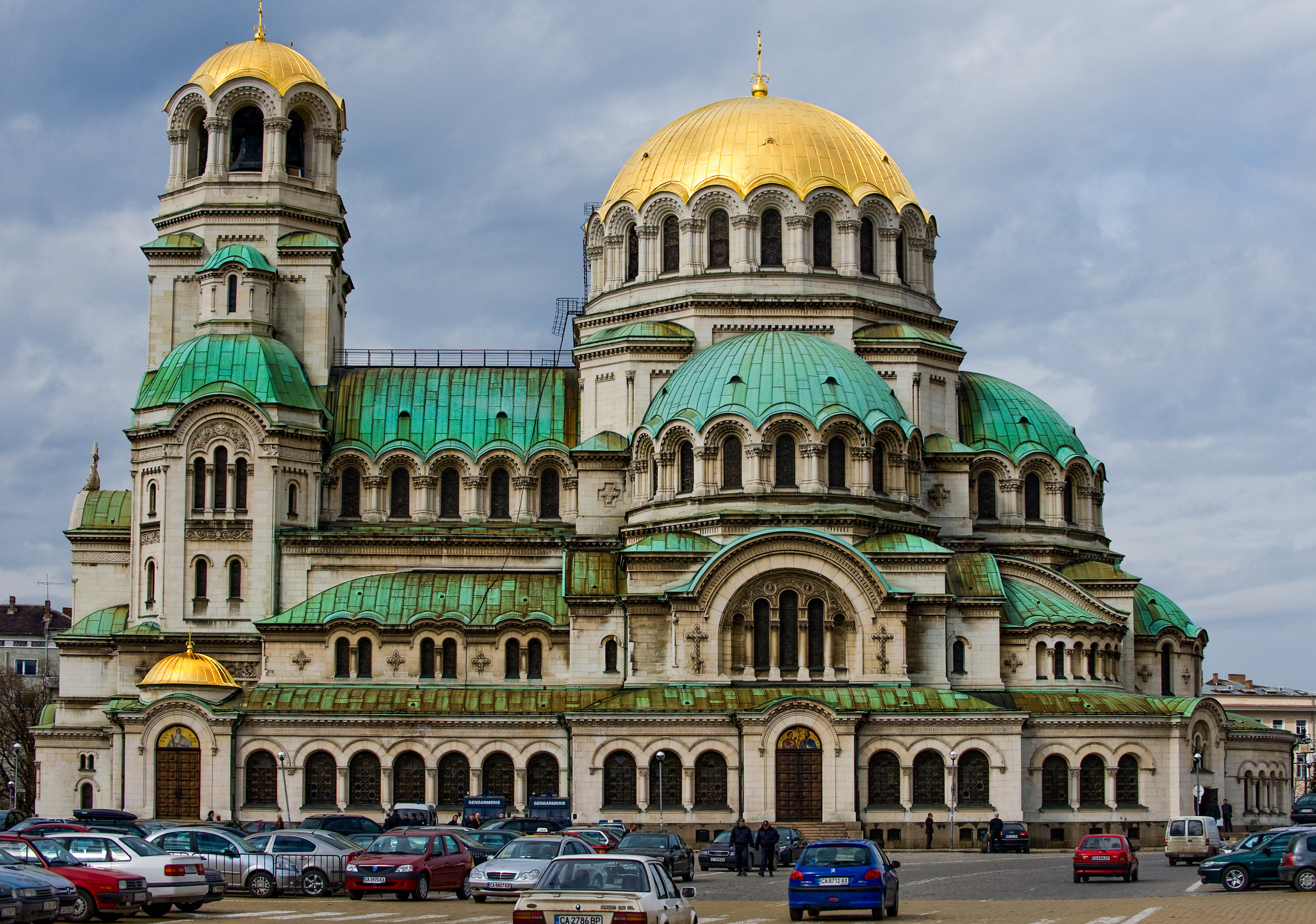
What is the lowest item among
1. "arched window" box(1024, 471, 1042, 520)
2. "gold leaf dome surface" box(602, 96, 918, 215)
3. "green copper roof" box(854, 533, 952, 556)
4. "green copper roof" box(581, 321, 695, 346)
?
"green copper roof" box(854, 533, 952, 556)

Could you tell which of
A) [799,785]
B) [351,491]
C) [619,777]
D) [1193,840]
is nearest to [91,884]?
[619,777]

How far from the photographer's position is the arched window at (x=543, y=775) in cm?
6300

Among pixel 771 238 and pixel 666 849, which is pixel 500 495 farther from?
pixel 666 849

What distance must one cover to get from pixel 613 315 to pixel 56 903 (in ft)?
154

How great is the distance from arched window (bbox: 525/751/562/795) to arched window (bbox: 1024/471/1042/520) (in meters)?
22.3

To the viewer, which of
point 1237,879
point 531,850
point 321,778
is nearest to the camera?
point 531,850

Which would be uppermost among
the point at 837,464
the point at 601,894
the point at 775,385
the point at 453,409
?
the point at 453,409

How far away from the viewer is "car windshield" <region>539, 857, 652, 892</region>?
86.9 ft

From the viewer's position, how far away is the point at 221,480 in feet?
228

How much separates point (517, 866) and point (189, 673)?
2879cm

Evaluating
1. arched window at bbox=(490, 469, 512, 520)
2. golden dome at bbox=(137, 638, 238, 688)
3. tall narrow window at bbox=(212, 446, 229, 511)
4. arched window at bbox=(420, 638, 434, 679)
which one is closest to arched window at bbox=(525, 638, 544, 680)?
arched window at bbox=(420, 638, 434, 679)

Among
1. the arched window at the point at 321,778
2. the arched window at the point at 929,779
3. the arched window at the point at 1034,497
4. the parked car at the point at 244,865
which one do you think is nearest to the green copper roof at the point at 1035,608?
the arched window at the point at 1034,497

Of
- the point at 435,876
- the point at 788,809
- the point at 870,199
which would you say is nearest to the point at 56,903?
the point at 435,876

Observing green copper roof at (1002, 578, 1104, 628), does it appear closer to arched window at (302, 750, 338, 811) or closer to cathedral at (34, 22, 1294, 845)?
cathedral at (34, 22, 1294, 845)
